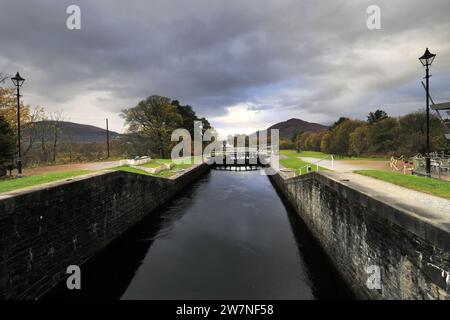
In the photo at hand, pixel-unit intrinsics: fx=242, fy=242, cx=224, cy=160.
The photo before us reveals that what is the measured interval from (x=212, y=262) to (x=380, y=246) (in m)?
5.06

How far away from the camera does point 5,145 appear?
41.8ft

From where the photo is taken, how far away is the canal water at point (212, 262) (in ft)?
21.1

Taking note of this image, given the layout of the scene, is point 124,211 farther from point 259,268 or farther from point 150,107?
point 150,107

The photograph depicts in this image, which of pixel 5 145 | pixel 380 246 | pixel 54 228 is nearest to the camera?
pixel 380 246

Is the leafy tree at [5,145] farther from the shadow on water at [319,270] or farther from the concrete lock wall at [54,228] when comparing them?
the shadow on water at [319,270]

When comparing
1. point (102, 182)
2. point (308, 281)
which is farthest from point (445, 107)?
point (102, 182)

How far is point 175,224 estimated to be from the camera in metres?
12.0

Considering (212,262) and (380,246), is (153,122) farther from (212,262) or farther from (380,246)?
(380,246)

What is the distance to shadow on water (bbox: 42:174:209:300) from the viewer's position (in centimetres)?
624

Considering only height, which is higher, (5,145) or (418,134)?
(418,134)

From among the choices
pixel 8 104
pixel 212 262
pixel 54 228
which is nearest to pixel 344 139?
pixel 212 262

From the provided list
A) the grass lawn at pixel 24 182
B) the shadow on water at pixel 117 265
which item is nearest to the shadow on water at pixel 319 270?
the shadow on water at pixel 117 265

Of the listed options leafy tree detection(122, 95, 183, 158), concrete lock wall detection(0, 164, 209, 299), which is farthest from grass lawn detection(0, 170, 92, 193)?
leafy tree detection(122, 95, 183, 158)
